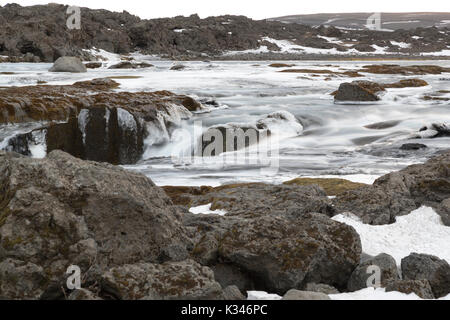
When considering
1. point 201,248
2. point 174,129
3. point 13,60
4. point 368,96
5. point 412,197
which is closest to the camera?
point 201,248

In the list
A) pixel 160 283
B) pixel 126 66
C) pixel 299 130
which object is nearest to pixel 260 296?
pixel 160 283

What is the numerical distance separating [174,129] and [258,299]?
381 inches

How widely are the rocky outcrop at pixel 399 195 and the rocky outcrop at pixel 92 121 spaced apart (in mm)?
6759

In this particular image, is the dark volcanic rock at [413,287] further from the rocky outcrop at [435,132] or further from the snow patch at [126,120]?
the rocky outcrop at [435,132]

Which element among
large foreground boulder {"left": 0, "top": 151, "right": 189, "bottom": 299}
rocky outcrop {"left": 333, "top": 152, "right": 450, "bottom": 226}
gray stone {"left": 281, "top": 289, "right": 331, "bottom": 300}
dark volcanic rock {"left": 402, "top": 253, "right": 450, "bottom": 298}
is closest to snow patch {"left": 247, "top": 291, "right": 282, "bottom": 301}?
gray stone {"left": 281, "top": 289, "right": 331, "bottom": 300}

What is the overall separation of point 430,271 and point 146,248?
2265 millimetres

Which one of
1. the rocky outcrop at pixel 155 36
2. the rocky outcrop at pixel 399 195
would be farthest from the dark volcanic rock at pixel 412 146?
the rocky outcrop at pixel 155 36

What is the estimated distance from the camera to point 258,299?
136 inches

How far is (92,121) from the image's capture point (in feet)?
37.5

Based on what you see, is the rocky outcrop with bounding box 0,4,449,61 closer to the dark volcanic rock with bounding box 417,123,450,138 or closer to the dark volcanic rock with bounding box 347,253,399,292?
the dark volcanic rock with bounding box 417,123,450,138

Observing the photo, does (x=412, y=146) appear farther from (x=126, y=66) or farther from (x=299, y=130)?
(x=126, y=66)

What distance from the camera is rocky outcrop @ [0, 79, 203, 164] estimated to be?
11.2 m

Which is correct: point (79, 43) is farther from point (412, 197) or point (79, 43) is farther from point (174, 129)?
point (412, 197)
